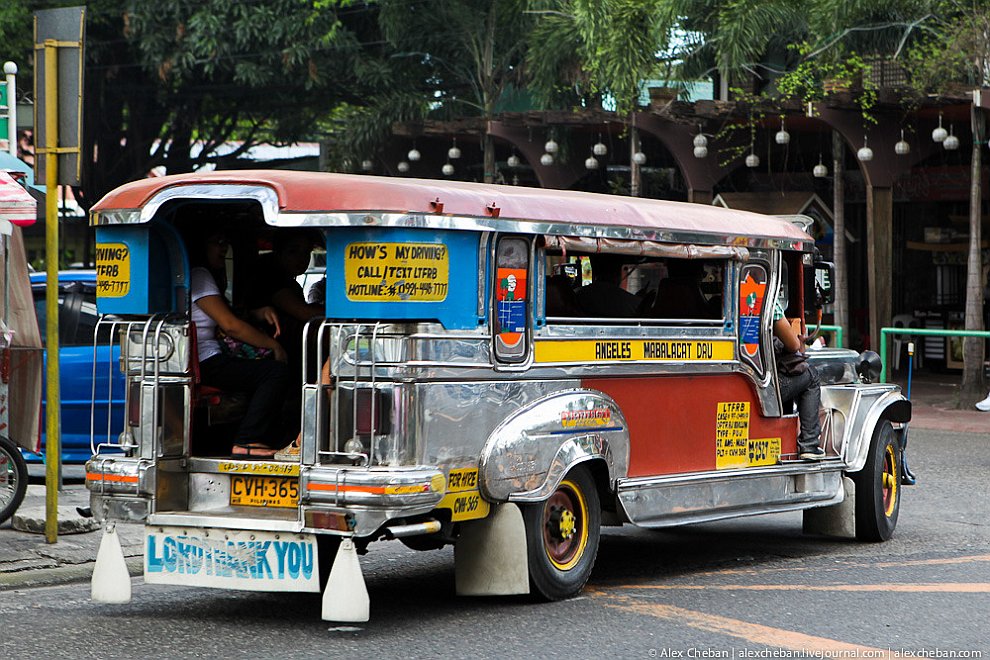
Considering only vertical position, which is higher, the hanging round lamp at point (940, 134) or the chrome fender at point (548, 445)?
the hanging round lamp at point (940, 134)

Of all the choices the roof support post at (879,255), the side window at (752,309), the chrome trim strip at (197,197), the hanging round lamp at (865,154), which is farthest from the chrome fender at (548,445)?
the roof support post at (879,255)

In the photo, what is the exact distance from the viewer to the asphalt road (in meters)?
6.42

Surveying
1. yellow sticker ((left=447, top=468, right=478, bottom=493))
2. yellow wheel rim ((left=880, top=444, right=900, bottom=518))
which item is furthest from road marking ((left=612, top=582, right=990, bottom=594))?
yellow wheel rim ((left=880, top=444, right=900, bottom=518))

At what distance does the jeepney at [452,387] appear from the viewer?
6.67 m

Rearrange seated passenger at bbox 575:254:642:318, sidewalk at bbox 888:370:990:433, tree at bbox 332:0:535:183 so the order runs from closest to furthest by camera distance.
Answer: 1. seated passenger at bbox 575:254:642:318
2. sidewalk at bbox 888:370:990:433
3. tree at bbox 332:0:535:183

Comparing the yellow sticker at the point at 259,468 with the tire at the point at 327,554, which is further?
the tire at the point at 327,554

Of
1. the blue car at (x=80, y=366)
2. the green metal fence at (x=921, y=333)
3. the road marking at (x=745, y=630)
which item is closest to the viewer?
the road marking at (x=745, y=630)

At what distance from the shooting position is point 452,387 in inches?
271

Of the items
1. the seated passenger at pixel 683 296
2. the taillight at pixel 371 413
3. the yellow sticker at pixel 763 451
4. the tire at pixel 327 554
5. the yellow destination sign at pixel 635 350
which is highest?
the seated passenger at pixel 683 296

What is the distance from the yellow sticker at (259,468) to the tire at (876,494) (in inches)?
164

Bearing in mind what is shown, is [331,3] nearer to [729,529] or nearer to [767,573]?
[729,529]

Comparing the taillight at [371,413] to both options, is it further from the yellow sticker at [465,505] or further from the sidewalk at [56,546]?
the sidewalk at [56,546]

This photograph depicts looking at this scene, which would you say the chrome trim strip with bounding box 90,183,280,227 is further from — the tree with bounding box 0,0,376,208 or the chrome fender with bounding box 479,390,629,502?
the tree with bounding box 0,0,376,208

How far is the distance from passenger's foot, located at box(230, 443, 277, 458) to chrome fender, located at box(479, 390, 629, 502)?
1118 mm
